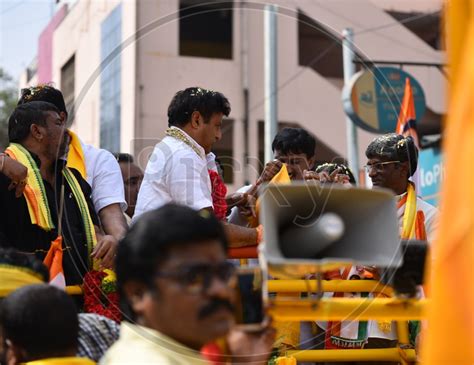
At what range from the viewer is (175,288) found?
7.30 feet

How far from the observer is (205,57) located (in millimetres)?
17531

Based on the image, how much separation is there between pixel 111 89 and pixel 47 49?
5597mm

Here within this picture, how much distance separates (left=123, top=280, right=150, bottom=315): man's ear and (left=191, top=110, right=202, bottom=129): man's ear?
87.2 inches

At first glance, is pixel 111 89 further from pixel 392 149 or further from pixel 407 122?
pixel 392 149

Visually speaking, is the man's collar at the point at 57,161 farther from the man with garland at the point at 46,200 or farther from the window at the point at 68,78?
the window at the point at 68,78

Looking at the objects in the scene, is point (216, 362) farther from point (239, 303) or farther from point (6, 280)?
point (6, 280)

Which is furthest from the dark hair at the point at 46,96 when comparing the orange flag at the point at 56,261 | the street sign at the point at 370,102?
the street sign at the point at 370,102

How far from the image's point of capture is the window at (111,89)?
14408 millimetres

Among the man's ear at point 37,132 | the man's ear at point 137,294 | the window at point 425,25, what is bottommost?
the man's ear at point 137,294

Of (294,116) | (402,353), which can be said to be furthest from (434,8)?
(402,353)

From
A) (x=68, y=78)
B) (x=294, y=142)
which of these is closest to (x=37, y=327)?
Answer: (x=294, y=142)

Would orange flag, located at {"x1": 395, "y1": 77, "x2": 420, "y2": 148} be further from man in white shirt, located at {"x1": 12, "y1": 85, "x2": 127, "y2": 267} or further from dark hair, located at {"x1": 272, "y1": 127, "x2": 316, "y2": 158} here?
man in white shirt, located at {"x1": 12, "y1": 85, "x2": 127, "y2": 267}

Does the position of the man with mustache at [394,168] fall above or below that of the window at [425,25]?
below

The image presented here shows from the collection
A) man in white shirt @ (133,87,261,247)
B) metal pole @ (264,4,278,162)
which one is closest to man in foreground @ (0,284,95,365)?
man in white shirt @ (133,87,261,247)
